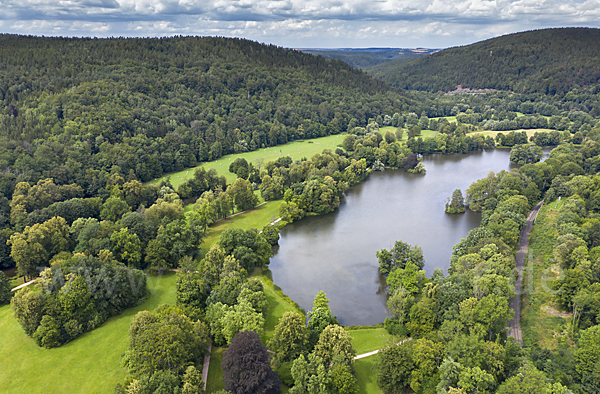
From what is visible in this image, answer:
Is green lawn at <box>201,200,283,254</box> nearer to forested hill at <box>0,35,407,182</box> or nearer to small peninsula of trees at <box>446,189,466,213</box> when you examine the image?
forested hill at <box>0,35,407,182</box>

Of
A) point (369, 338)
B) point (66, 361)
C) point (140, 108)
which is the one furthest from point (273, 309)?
point (140, 108)

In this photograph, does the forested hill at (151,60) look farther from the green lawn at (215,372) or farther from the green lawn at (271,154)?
the green lawn at (215,372)

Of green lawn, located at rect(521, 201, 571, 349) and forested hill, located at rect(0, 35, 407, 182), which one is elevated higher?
forested hill, located at rect(0, 35, 407, 182)

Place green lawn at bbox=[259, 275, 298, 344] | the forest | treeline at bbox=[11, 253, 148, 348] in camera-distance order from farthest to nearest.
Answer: green lawn at bbox=[259, 275, 298, 344] → treeline at bbox=[11, 253, 148, 348] → the forest

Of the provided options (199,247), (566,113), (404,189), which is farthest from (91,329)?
(566,113)

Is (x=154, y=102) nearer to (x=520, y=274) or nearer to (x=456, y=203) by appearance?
(x=456, y=203)

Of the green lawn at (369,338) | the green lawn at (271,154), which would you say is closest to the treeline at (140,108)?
the green lawn at (271,154)

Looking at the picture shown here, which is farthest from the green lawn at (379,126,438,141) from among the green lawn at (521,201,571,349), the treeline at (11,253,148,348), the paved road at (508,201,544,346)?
the treeline at (11,253,148,348)
